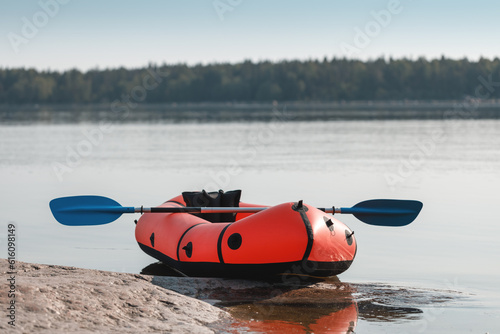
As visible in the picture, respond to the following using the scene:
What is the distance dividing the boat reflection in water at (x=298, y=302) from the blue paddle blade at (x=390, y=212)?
1.11 metres

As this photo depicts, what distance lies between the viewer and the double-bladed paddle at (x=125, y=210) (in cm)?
855

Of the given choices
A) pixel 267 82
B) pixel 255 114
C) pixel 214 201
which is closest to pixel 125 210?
pixel 214 201

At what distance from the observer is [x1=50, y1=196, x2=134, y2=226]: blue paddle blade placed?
8.62 metres

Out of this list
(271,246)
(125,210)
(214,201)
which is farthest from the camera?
(214,201)

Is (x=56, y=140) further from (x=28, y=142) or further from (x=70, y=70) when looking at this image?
(x=70, y=70)

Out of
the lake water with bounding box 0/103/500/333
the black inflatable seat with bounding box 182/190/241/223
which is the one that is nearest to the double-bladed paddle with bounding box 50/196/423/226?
the lake water with bounding box 0/103/500/333

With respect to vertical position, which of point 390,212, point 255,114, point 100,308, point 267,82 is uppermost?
point 267,82

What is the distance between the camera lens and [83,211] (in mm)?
8664

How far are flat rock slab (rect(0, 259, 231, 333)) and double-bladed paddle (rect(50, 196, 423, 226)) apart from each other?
2.11m

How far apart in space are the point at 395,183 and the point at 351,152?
8483 mm

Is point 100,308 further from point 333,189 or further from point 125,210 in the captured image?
point 333,189

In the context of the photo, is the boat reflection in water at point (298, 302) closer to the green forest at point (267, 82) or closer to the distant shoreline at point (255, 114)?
the distant shoreline at point (255, 114)

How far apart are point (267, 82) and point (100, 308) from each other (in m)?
121

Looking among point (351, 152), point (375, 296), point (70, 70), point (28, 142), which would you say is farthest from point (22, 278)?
point (70, 70)
